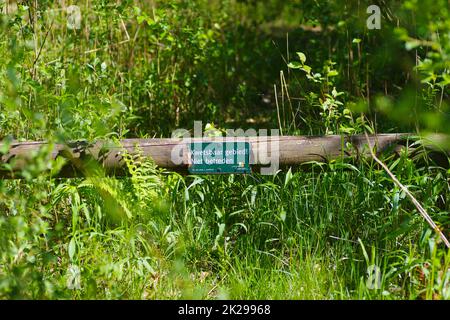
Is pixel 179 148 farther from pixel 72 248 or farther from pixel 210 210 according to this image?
pixel 72 248

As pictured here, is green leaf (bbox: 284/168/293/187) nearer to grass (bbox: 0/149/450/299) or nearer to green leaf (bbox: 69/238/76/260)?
grass (bbox: 0/149/450/299)

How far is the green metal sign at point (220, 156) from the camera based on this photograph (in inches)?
171

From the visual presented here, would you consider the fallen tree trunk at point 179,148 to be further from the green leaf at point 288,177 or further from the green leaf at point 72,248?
the green leaf at point 72,248

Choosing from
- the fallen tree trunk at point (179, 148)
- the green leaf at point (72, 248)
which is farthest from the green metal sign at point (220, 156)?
the green leaf at point (72, 248)

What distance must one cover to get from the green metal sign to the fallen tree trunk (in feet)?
0.11

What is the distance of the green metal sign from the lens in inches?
171

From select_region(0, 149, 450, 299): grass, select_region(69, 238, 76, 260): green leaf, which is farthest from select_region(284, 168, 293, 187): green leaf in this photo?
select_region(69, 238, 76, 260): green leaf

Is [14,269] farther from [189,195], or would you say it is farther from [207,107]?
[207,107]

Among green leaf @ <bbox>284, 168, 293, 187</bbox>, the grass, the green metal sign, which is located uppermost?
the green metal sign

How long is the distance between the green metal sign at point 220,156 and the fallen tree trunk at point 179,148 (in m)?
0.03

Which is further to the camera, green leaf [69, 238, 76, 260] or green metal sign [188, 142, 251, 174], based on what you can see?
green metal sign [188, 142, 251, 174]

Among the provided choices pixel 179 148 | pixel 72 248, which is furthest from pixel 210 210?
pixel 72 248

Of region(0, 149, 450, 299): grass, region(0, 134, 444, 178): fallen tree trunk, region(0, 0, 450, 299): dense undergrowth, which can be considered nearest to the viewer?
region(0, 0, 450, 299): dense undergrowth

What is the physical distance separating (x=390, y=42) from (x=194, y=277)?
2728 mm
